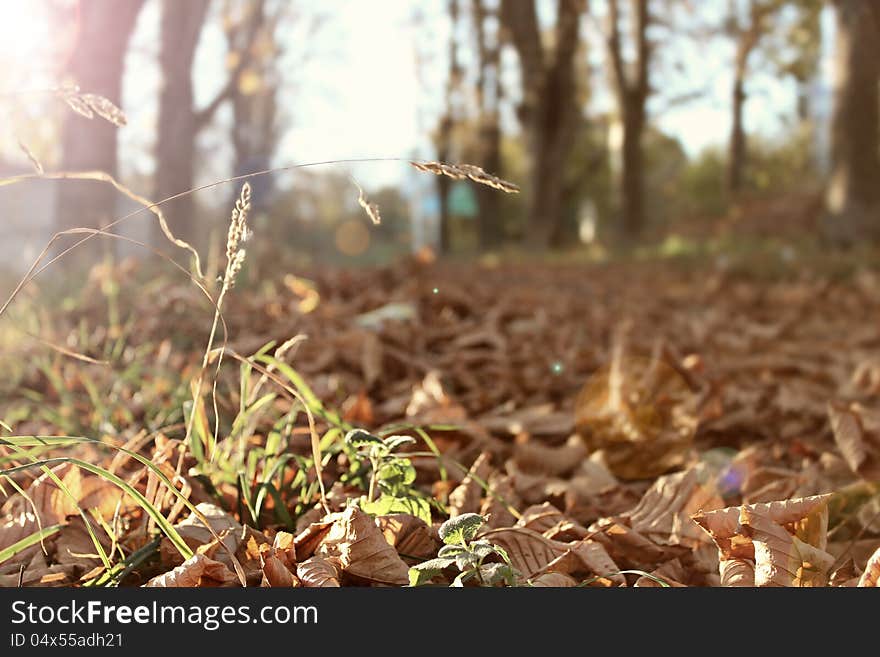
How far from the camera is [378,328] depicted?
10.5 feet

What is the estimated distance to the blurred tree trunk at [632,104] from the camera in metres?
14.0

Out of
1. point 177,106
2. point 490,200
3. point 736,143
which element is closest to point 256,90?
point 177,106

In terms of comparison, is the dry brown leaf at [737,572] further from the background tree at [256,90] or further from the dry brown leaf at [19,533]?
the background tree at [256,90]

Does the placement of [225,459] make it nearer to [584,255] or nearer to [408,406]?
[408,406]

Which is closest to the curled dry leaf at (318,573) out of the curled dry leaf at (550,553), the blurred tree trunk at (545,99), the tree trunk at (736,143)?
the curled dry leaf at (550,553)

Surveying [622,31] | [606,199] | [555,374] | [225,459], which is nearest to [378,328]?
[555,374]

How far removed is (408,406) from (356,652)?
1475 millimetres

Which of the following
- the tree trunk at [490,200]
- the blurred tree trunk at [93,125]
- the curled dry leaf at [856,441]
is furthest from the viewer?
the tree trunk at [490,200]

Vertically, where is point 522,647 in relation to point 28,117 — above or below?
below

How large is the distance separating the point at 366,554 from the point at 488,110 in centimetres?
1743

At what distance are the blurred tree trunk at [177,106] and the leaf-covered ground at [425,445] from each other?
283cm

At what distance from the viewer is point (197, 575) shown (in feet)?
3.92

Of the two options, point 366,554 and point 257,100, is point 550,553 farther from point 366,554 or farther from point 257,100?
point 257,100

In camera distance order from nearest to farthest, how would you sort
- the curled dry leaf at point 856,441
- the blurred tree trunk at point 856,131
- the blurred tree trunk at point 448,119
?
the curled dry leaf at point 856,441 < the blurred tree trunk at point 856,131 < the blurred tree trunk at point 448,119
